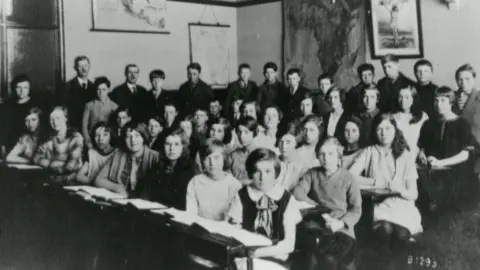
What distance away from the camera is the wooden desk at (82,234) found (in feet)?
6.50

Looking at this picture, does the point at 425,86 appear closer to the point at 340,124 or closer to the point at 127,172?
the point at 340,124

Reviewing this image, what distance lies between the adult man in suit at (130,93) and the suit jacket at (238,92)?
0.62 meters

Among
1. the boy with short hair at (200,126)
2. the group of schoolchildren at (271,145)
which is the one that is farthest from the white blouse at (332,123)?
the boy with short hair at (200,126)

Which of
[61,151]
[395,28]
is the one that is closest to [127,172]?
Result: [61,151]

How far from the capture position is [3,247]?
9.31 ft

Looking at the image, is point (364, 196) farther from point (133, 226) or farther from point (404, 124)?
point (133, 226)

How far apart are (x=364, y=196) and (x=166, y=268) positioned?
0.93 meters

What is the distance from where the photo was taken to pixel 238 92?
399cm

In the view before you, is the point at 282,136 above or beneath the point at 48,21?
beneath

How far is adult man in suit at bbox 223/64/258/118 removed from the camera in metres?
3.95

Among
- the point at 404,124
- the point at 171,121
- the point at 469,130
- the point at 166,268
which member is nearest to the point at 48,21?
the point at 171,121

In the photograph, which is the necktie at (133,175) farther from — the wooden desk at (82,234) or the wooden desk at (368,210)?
the wooden desk at (368,210)

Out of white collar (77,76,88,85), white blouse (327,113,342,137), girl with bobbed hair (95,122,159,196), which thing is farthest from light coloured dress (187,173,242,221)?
white collar (77,76,88,85)

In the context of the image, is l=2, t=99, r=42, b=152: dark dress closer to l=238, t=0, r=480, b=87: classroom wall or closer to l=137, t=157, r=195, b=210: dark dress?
l=137, t=157, r=195, b=210: dark dress
